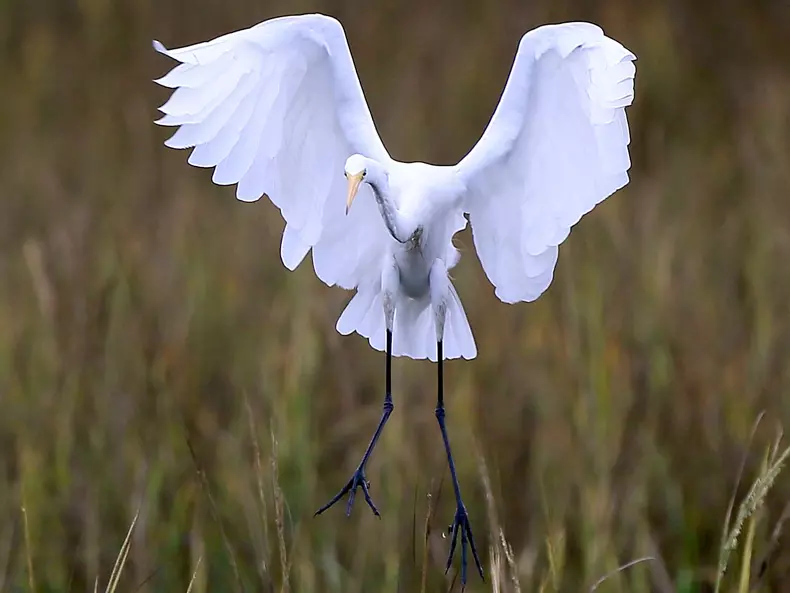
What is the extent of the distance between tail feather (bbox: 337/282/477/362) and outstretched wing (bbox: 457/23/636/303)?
13 cm

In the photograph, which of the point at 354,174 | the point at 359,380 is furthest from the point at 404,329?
the point at 359,380

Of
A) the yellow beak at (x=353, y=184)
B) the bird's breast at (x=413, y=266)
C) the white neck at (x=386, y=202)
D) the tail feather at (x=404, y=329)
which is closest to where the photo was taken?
the yellow beak at (x=353, y=184)

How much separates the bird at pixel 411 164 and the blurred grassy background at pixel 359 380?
252mm

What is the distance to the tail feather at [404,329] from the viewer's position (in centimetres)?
195

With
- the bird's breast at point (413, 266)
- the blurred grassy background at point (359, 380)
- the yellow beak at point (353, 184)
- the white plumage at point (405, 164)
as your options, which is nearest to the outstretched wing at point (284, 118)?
the white plumage at point (405, 164)

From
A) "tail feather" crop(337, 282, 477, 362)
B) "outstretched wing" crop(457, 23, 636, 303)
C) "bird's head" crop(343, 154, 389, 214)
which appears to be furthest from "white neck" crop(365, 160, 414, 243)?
"tail feather" crop(337, 282, 477, 362)

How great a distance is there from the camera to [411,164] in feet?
5.85

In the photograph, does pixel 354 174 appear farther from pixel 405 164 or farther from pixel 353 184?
pixel 405 164

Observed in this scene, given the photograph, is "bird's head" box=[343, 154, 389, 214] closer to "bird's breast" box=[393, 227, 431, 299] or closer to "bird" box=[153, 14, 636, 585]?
"bird" box=[153, 14, 636, 585]

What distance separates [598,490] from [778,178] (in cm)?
154

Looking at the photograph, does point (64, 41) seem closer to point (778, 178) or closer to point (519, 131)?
point (778, 178)

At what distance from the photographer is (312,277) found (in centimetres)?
297

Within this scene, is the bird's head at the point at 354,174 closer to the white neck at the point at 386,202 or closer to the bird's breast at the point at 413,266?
the white neck at the point at 386,202

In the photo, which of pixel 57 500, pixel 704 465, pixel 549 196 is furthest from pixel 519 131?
pixel 57 500
